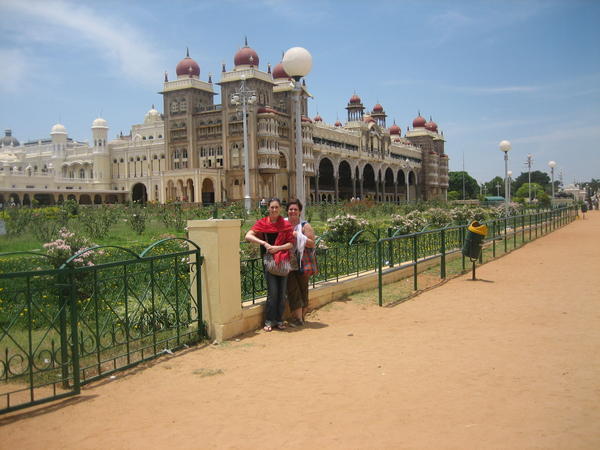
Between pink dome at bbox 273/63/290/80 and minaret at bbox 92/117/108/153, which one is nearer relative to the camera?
pink dome at bbox 273/63/290/80

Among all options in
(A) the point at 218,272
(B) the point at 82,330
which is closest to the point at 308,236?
(A) the point at 218,272

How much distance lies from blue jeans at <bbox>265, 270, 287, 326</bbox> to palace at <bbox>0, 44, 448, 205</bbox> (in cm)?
2966

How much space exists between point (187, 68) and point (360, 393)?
1747 inches

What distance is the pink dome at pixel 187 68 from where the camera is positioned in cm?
4456

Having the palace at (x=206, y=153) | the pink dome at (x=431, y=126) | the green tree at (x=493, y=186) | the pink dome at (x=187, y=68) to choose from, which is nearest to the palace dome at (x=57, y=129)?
the palace at (x=206, y=153)

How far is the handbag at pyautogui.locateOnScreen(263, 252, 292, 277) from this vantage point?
559 centimetres

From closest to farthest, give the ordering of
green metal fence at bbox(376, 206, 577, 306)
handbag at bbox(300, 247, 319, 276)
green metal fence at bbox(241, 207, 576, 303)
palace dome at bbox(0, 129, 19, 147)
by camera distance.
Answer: handbag at bbox(300, 247, 319, 276), green metal fence at bbox(241, 207, 576, 303), green metal fence at bbox(376, 206, 577, 306), palace dome at bbox(0, 129, 19, 147)

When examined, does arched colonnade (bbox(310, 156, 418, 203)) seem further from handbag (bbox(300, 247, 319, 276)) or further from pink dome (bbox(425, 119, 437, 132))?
handbag (bbox(300, 247, 319, 276))

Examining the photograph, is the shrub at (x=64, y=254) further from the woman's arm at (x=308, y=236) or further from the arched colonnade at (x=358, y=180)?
the arched colonnade at (x=358, y=180)

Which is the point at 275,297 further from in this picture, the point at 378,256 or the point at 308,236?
the point at 378,256

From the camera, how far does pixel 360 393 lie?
12.5 feet

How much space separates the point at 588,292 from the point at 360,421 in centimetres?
605

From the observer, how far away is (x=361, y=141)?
189ft

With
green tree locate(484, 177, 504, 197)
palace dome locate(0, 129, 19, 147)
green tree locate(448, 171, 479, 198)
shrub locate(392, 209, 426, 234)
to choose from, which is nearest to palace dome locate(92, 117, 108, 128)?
palace dome locate(0, 129, 19, 147)
